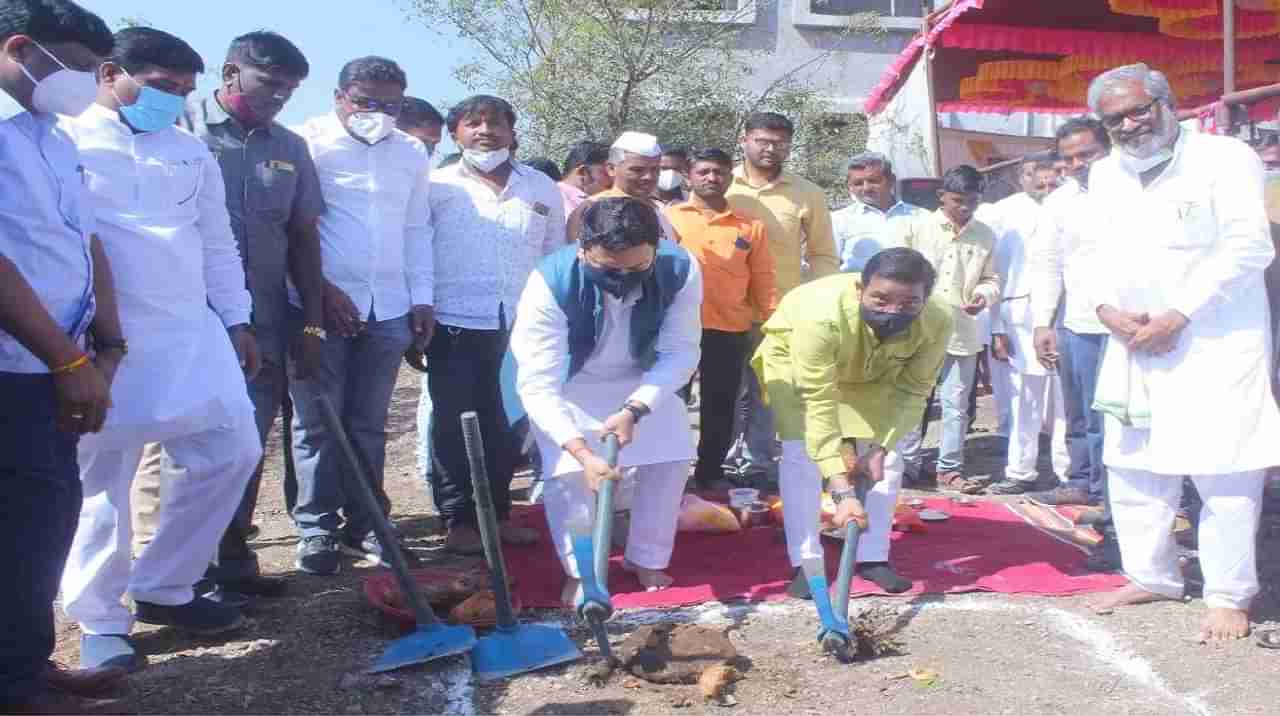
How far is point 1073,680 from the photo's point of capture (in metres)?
3.67

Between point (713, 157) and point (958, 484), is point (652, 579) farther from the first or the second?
point (958, 484)

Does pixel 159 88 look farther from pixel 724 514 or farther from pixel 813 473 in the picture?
pixel 724 514

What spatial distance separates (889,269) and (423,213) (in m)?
2.01

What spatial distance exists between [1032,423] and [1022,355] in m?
0.41

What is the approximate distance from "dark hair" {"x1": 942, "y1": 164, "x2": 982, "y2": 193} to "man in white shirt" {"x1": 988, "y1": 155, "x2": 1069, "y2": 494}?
412 millimetres

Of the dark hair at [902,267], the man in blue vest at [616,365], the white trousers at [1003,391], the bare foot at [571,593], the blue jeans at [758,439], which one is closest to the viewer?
the dark hair at [902,267]

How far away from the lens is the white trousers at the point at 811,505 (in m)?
4.55

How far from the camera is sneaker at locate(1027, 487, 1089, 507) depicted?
618cm

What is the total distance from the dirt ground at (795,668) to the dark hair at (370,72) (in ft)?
6.62

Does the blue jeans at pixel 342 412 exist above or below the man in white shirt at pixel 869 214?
below

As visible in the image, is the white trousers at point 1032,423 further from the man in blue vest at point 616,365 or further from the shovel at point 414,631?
Answer: the shovel at point 414,631

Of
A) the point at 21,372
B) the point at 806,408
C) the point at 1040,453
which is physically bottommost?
the point at 1040,453

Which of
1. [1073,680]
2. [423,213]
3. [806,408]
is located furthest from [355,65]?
[1073,680]

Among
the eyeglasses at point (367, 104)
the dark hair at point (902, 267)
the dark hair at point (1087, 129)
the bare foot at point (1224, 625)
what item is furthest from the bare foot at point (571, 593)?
the dark hair at point (1087, 129)
